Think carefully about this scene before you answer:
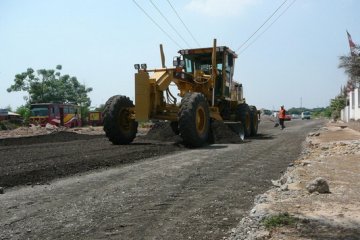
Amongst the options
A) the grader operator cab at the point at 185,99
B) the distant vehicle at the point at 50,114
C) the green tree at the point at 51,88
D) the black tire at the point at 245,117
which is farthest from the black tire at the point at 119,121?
the green tree at the point at 51,88

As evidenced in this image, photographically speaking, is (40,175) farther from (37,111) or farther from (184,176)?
(37,111)

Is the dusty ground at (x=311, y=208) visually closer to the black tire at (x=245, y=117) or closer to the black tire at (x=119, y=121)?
the black tire at (x=119, y=121)

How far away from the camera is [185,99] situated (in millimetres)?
13758

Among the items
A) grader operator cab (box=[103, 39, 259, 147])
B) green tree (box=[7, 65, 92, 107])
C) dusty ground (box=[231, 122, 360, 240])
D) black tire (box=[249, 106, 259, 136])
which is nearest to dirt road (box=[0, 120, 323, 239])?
dusty ground (box=[231, 122, 360, 240])

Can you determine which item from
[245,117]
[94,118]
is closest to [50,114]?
[94,118]

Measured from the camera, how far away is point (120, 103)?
48.5 ft

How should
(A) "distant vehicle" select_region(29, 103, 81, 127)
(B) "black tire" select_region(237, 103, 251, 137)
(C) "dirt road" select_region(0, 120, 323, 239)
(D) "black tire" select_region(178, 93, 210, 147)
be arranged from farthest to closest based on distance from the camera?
(A) "distant vehicle" select_region(29, 103, 81, 127) < (B) "black tire" select_region(237, 103, 251, 137) < (D) "black tire" select_region(178, 93, 210, 147) < (C) "dirt road" select_region(0, 120, 323, 239)

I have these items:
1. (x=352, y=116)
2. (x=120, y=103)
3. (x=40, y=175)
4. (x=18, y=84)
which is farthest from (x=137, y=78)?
(x=18, y=84)

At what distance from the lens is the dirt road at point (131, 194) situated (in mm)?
5066

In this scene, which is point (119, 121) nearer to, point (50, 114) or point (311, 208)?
point (311, 208)

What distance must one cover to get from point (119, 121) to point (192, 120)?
2.67 metres

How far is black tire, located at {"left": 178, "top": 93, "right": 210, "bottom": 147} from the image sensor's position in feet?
44.0

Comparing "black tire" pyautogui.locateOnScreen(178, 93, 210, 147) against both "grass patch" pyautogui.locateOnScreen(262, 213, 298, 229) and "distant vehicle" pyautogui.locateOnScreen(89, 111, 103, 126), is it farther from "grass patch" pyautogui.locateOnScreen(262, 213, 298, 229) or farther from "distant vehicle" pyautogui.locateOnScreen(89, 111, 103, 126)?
"distant vehicle" pyautogui.locateOnScreen(89, 111, 103, 126)

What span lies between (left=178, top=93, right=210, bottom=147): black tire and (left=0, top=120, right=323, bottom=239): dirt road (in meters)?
1.81
